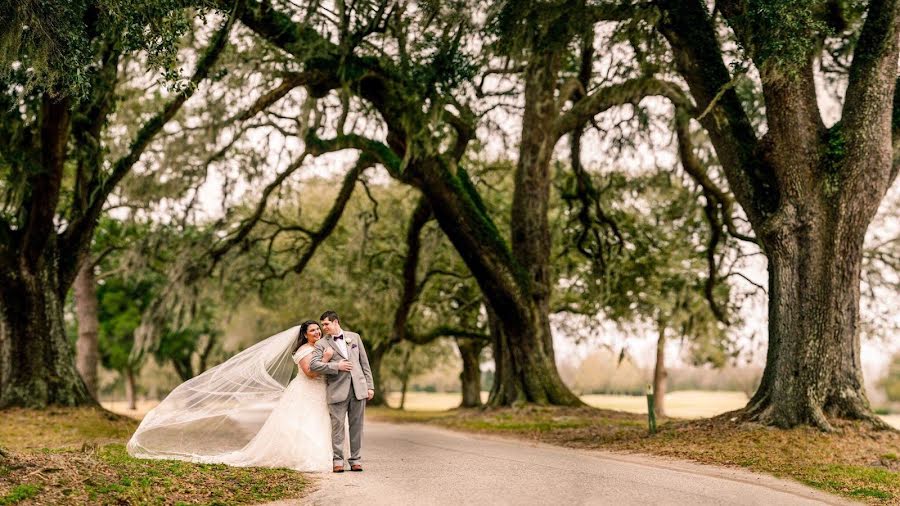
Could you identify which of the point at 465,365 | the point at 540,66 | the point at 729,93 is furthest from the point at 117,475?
the point at 465,365

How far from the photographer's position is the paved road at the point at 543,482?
583 centimetres

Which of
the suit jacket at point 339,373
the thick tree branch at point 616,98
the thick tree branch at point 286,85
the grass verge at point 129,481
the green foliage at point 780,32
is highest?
the thick tree branch at point 616,98

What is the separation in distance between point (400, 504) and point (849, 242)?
7.57 m

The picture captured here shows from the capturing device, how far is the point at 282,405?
7707mm

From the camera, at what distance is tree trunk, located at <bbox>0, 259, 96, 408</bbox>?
13406mm

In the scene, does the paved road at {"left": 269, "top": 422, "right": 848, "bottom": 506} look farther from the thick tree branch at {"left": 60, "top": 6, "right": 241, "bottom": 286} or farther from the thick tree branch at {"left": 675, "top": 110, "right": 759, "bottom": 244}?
the thick tree branch at {"left": 675, "top": 110, "right": 759, "bottom": 244}

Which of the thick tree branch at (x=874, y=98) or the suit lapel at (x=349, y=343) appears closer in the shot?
the suit lapel at (x=349, y=343)

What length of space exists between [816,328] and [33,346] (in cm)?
1323

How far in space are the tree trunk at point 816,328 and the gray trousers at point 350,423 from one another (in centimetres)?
559

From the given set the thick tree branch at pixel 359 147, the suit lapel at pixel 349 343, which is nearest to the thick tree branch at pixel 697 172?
the thick tree branch at pixel 359 147

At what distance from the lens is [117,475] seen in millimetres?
6121

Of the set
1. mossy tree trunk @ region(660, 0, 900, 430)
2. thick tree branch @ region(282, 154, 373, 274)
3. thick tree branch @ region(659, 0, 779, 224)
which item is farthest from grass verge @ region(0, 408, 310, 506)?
thick tree branch @ region(282, 154, 373, 274)

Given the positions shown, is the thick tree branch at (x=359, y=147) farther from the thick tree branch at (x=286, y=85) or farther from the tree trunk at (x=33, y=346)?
the tree trunk at (x=33, y=346)

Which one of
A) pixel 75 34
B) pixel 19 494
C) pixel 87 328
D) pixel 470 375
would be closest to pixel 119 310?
pixel 87 328
